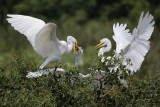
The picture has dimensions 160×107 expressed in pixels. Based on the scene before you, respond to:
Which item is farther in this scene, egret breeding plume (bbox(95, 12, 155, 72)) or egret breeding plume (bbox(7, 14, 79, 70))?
egret breeding plume (bbox(7, 14, 79, 70))

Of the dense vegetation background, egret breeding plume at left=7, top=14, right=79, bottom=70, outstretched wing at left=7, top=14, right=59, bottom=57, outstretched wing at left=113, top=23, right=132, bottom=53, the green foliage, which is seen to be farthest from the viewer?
outstretched wing at left=113, top=23, right=132, bottom=53

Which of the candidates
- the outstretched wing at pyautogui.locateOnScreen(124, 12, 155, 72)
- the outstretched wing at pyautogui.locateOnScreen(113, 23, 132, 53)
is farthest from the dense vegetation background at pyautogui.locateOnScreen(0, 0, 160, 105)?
the outstretched wing at pyautogui.locateOnScreen(113, 23, 132, 53)

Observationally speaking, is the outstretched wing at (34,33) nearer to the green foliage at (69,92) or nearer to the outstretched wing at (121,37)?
the green foliage at (69,92)

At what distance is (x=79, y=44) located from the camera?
300 inches

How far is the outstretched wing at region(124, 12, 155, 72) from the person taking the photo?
5.62 metres

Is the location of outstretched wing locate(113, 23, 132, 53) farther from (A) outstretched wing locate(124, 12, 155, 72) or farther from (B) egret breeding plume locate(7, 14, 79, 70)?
(B) egret breeding plume locate(7, 14, 79, 70)

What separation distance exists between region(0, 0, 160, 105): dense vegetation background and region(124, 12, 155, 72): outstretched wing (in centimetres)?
32

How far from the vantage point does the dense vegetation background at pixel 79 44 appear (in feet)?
14.1

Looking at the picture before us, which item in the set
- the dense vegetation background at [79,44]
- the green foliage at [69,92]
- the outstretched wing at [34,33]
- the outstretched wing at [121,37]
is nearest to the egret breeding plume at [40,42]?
the outstretched wing at [34,33]

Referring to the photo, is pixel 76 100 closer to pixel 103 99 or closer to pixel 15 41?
pixel 103 99

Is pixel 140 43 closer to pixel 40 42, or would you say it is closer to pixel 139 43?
pixel 139 43

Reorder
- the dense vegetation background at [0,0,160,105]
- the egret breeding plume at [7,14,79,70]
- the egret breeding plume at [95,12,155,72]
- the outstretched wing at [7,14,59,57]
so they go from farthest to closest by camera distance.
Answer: the egret breeding plume at [7,14,79,70] < the outstretched wing at [7,14,59,57] < the egret breeding plume at [95,12,155,72] < the dense vegetation background at [0,0,160,105]

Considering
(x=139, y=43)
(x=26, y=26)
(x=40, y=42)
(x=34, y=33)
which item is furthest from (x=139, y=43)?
(x=26, y=26)

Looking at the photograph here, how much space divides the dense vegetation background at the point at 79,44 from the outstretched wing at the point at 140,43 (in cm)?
32
